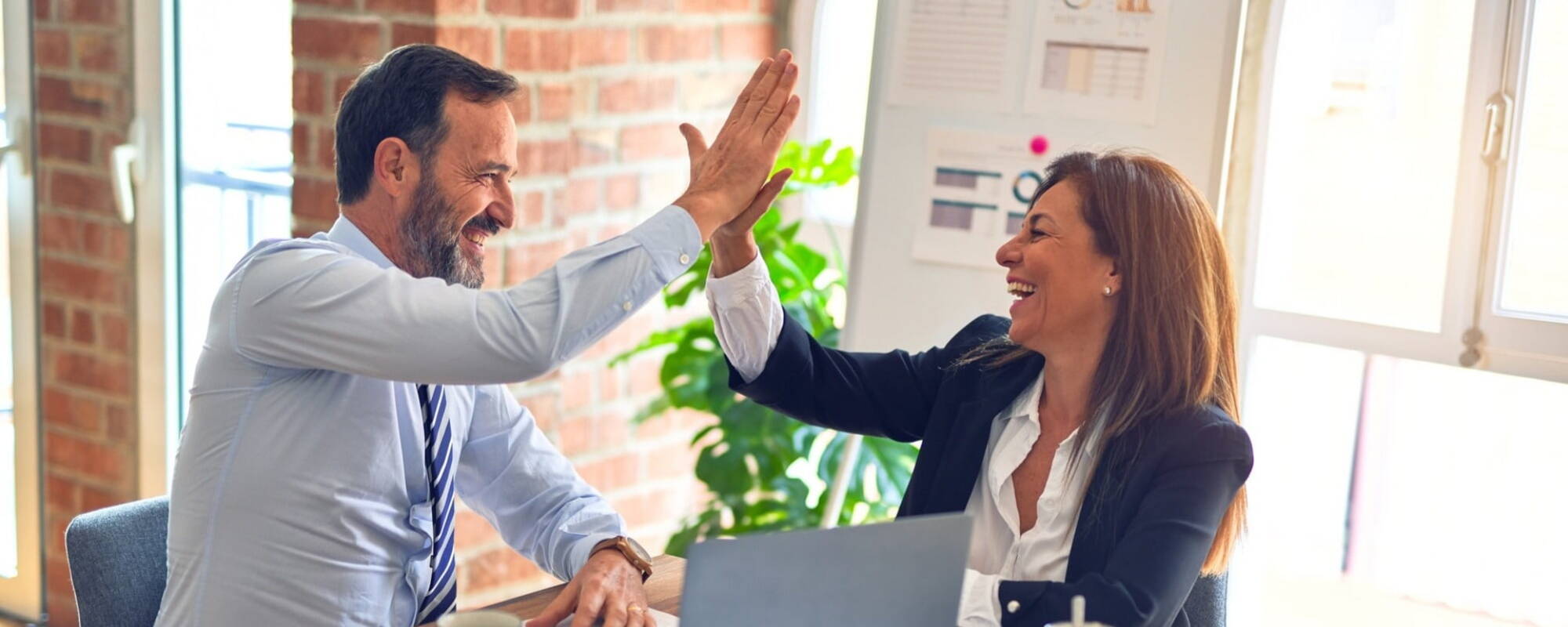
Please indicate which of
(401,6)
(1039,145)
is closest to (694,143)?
(1039,145)

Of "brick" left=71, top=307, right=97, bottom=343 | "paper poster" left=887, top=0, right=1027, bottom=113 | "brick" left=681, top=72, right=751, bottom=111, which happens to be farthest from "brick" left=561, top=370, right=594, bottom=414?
"brick" left=71, top=307, right=97, bottom=343

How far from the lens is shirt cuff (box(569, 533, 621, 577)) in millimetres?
1728

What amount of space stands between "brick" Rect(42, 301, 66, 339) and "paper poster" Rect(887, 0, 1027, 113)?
200cm

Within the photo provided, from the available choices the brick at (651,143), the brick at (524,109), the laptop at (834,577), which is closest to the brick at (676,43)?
the brick at (651,143)

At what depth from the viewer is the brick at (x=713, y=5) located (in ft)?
10.4

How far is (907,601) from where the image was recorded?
1.22 m

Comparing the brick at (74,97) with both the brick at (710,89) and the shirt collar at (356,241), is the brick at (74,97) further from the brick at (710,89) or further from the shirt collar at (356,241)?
the shirt collar at (356,241)

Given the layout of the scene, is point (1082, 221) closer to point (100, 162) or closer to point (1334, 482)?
point (1334, 482)

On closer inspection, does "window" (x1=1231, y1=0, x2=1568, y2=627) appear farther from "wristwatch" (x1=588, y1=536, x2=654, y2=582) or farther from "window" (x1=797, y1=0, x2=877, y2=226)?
"wristwatch" (x1=588, y1=536, x2=654, y2=582)

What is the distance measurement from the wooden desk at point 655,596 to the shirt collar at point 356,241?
42 cm

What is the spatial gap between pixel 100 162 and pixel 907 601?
2.61 m

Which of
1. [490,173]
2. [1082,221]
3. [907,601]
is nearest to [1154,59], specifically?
[1082,221]

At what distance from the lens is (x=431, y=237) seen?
5.72ft

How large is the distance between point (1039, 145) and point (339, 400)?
4.47 feet
